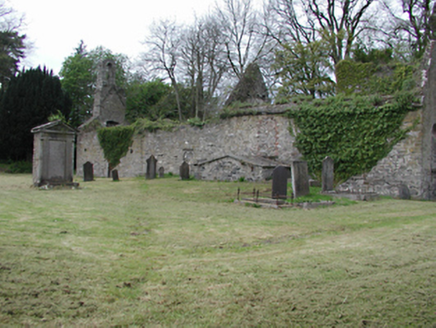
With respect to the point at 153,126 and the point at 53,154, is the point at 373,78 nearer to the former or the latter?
the point at 153,126

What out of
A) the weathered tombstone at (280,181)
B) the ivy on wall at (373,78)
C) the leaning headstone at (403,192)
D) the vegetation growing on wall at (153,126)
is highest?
the ivy on wall at (373,78)

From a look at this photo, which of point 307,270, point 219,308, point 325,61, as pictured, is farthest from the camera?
point 325,61

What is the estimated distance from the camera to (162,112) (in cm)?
3181

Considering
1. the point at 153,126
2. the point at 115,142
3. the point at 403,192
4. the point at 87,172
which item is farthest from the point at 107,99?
the point at 403,192

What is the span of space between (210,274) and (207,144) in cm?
1708

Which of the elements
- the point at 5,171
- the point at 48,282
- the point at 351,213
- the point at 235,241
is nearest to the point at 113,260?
the point at 48,282

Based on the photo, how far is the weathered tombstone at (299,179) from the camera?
33.8 ft

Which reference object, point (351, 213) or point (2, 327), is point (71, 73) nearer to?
point (351, 213)

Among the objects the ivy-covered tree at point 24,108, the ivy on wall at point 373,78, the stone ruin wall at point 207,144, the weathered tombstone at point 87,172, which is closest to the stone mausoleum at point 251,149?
the stone ruin wall at point 207,144

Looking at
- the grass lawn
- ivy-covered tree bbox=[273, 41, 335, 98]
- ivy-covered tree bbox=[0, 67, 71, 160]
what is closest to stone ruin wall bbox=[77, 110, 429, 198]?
ivy-covered tree bbox=[0, 67, 71, 160]

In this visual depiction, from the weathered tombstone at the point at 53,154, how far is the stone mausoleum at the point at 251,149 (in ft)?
21.5

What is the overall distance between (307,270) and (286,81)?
2348 cm

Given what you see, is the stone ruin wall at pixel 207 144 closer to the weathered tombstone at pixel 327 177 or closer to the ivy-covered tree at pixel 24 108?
the weathered tombstone at pixel 327 177

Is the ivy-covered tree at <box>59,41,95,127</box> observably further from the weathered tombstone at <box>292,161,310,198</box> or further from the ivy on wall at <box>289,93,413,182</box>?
the weathered tombstone at <box>292,161,310,198</box>
